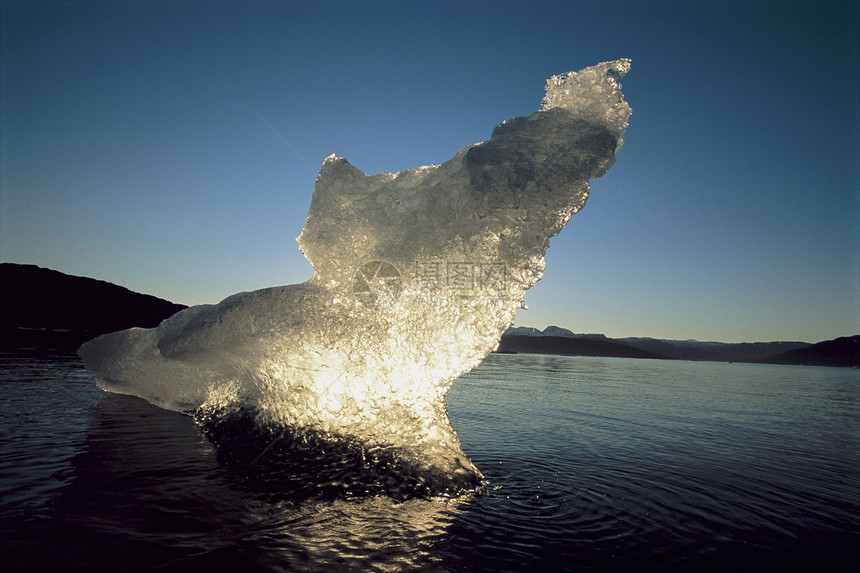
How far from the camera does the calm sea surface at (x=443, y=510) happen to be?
4.05 metres

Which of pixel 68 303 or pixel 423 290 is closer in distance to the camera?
pixel 423 290

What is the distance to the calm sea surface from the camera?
Answer: 4051mm

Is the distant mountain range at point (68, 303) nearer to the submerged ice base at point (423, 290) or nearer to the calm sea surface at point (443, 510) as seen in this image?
the calm sea surface at point (443, 510)

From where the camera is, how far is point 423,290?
264 inches

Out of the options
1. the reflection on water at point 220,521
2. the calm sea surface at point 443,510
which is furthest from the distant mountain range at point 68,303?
the reflection on water at point 220,521

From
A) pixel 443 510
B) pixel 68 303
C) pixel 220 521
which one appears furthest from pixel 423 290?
pixel 68 303

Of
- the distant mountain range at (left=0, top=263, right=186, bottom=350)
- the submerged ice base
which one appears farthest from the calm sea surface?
the distant mountain range at (left=0, top=263, right=186, bottom=350)

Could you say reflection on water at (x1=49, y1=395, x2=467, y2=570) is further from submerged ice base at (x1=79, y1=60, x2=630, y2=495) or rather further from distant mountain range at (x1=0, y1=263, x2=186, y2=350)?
distant mountain range at (x1=0, y1=263, x2=186, y2=350)

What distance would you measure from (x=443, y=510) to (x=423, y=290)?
9.99 feet

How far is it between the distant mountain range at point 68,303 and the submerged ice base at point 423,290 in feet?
243

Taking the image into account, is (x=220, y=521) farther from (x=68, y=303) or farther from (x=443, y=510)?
(x=68, y=303)

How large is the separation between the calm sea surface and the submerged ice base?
1.31m

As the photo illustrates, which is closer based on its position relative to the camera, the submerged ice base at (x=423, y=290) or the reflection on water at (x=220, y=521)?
the reflection on water at (x=220, y=521)

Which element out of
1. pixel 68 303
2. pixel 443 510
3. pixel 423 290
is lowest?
pixel 443 510
